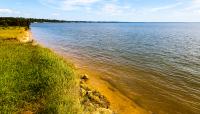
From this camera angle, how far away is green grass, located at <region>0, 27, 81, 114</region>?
1266cm

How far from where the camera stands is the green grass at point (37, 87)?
41.5 feet

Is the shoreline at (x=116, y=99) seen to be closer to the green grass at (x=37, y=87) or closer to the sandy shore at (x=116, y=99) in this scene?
the sandy shore at (x=116, y=99)

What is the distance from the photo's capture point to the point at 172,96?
70.3ft

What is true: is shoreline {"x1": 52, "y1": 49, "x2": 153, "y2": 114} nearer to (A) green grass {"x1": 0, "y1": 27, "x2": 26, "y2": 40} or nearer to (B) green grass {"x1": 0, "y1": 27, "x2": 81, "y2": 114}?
(B) green grass {"x1": 0, "y1": 27, "x2": 81, "y2": 114}

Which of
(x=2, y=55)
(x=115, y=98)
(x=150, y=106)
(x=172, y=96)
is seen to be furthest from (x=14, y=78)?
(x=172, y=96)

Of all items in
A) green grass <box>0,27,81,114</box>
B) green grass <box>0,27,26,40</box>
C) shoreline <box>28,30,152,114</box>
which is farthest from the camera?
green grass <box>0,27,26,40</box>

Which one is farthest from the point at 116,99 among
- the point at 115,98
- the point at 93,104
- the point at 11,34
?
the point at 11,34

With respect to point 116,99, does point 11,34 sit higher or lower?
higher

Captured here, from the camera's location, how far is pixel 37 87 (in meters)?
15.3

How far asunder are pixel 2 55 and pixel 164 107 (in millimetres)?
16925

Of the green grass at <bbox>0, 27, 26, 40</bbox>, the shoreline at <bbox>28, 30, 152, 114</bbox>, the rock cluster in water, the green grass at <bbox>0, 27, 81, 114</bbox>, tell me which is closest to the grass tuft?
the green grass at <bbox>0, 27, 81, 114</bbox>

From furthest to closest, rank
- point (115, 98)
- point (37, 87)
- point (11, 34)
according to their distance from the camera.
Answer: point (11, 34), point (115, 98), point (37, 87)

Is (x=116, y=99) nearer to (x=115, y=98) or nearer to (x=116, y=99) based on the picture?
(x=116, y=99)

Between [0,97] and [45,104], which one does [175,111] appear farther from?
[0,97]
